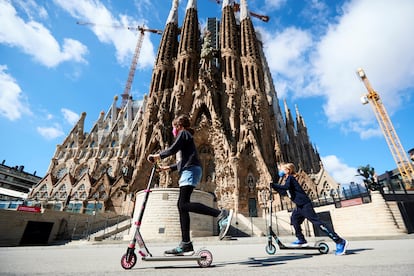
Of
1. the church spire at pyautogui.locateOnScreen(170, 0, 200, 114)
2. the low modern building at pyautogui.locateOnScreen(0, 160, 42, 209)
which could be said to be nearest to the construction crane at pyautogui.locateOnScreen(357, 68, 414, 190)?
the church spire at pyautogui.locateOnScreen(170, 0, 200, 114)

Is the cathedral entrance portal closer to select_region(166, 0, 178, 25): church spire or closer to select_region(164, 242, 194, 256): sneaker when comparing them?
select_region(164, 242, 194, 256): sneaker

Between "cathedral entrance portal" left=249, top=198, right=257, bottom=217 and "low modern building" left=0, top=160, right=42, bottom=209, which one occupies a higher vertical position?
"low modern building" left=0, top=160, right=42, bottom=209

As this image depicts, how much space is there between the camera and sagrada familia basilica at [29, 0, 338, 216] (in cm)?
2400

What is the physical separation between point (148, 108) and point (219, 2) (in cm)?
5057

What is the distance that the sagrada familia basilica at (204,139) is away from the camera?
24.0 m

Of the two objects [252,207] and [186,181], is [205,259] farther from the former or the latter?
[252,207]

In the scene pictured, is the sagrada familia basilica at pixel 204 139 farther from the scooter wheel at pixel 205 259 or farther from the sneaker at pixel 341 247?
the scooter wheel at pixel 205 259

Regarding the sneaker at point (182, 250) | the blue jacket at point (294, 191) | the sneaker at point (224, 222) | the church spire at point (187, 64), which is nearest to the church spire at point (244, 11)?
the church spire at point (187, 64)

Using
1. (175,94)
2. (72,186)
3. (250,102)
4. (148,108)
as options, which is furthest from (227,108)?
(72,186)

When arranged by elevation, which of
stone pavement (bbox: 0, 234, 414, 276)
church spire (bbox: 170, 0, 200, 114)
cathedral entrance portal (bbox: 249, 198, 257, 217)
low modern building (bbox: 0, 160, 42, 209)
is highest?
church spire (bbox: 170, 0, 200, 114)

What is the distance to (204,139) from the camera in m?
28.4

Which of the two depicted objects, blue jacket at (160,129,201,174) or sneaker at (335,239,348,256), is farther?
sneaker at (335,239,348,256)

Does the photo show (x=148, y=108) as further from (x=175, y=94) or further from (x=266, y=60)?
(x=266, y=60)

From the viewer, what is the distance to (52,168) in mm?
39219
